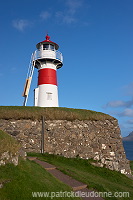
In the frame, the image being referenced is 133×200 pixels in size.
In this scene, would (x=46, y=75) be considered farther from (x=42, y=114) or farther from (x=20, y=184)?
(x=20, y=184)

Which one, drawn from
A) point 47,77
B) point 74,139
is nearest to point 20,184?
point 74,139

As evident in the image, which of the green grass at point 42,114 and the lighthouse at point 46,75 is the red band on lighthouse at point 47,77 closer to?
the lighthouse at point 46,75

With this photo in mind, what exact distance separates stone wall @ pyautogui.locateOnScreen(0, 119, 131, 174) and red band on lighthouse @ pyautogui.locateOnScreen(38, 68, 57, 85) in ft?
25.3

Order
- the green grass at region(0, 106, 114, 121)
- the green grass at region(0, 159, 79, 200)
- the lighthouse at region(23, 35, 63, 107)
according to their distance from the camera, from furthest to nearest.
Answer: the lighthouse at region(23, 35, 63, 107) < the green grass at region(0, 106, 114, 121) < the green grass at region(0, 159, 79, 200)

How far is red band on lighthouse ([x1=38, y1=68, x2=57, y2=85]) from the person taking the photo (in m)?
22.1

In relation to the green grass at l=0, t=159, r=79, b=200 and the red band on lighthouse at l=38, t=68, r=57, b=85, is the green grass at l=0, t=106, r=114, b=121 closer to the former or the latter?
the red band on lighthouse at l=38, t=68, r=57, b=85

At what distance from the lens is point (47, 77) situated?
2217cm

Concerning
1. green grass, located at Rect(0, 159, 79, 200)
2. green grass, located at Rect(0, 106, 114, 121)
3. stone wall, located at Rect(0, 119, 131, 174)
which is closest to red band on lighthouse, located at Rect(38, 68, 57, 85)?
green grass, located at Rect(0, 106, 114, 121)

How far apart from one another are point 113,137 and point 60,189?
37.6 feet

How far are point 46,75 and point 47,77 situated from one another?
10.4 inches

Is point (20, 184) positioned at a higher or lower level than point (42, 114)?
lower

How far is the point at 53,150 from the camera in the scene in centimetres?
1449

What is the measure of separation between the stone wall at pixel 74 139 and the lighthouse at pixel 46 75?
660 cm

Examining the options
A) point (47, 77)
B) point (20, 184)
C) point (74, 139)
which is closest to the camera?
point (20, 184)
